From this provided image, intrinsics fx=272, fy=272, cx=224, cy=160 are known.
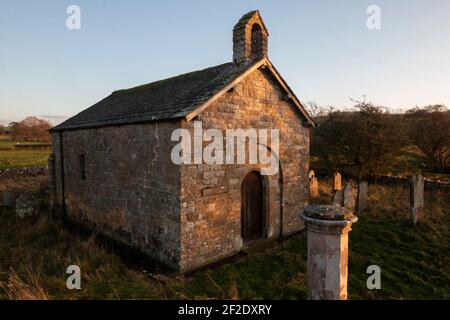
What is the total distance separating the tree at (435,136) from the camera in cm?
2048

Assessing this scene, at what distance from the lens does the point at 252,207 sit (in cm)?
940

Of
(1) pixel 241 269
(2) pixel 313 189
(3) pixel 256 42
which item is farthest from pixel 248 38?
(2) pixel 313 189

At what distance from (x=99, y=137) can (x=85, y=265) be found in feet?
16.4

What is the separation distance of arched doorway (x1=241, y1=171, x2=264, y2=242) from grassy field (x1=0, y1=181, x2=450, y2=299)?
2.73 feet

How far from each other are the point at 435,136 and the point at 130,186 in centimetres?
2289

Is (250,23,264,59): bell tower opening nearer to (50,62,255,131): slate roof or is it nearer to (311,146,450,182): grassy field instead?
(50,62,255,131): slate roof

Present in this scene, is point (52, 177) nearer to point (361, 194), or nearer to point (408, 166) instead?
point (361, 194)

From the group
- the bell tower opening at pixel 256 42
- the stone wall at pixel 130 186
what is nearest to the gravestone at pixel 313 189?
the bell tower opening at pixel 256 42

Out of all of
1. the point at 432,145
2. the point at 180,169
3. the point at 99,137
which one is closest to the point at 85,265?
the point at 180,169

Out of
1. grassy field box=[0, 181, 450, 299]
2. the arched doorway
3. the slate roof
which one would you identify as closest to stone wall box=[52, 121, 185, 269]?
the slate roof

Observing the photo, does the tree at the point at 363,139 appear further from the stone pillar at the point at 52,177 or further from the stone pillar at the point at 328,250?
the stone pillar at the point at 52,177

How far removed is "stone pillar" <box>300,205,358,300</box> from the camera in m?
4.18

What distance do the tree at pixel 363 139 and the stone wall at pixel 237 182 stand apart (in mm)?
9775

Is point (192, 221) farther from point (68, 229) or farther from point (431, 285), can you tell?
point (68, 229)
